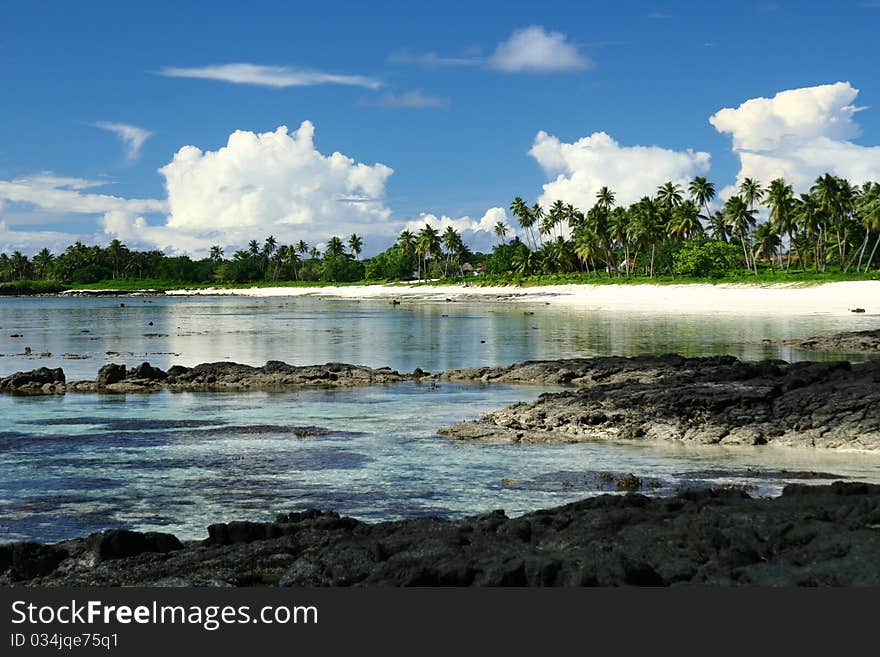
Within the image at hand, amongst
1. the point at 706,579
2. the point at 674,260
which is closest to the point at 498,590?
the point at 706,579

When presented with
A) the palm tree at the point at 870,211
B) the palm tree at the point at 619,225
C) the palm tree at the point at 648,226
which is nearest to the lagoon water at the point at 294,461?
the palm tree at the point at 870,211

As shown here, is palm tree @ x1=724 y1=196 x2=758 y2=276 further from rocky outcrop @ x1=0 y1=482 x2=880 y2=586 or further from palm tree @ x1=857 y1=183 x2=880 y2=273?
rocky outcrop @ x1=0 y1=482 x2=880 y2=586

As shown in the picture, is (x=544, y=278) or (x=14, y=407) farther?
(x=544, y=278)

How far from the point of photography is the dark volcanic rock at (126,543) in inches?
428

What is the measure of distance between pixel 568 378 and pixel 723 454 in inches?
489

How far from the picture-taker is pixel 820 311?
75.8 m

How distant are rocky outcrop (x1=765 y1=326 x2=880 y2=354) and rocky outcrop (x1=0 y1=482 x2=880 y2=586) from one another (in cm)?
3065

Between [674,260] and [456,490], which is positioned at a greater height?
[674,260]

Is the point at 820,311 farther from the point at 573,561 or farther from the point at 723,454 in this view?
the point at 573,561

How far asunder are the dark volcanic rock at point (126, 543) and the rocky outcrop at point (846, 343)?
35.7 m

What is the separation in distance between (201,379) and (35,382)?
574 cm

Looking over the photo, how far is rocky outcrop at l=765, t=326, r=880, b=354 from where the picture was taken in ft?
132

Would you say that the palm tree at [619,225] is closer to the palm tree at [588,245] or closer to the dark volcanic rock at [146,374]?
the palm tree at [588,245]

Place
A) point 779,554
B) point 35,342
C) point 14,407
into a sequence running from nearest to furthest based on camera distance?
point 779,554
point 14,407
point 35,342
